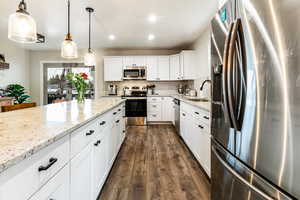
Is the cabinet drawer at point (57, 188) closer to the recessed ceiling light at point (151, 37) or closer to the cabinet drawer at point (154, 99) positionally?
the recessed ceiling light at point (151, 37)

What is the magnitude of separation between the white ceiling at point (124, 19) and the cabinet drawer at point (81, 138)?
2354 millimetres

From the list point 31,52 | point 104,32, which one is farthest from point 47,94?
point 104,32

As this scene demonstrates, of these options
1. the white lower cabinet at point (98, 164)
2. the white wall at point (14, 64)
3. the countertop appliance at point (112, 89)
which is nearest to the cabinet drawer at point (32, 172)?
the white lower cabinet at point (98, 164)

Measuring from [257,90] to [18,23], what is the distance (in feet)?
6.10

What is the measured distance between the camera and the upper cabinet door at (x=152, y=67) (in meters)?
6.14

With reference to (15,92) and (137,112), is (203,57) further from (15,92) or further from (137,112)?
(15,92)

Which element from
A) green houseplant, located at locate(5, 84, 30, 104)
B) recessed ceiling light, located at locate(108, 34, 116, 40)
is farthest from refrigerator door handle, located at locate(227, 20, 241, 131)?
green houseplant, located at locate(5, 84, 30, 104)

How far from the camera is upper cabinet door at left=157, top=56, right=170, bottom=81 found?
613cm

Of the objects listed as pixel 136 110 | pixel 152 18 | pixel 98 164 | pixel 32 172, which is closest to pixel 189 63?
pixel 136 110

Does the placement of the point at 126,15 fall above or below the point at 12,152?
above

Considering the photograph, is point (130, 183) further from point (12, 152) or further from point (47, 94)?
point (47, 94)

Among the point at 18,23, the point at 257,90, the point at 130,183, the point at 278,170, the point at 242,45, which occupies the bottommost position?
the point at 130,183

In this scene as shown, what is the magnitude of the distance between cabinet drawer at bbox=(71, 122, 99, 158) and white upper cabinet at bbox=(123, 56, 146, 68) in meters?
4.69

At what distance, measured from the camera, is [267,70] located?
0.77 meters
